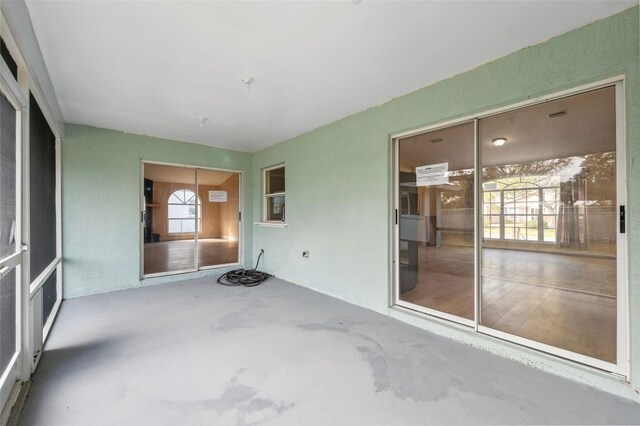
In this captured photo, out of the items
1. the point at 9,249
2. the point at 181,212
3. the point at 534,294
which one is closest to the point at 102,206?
the point at 9,249

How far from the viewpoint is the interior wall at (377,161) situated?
5.72 feet

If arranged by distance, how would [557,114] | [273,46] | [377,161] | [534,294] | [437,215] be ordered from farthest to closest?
[534,294] < [377,161] < [437,215] < [557,114] < [273,46]

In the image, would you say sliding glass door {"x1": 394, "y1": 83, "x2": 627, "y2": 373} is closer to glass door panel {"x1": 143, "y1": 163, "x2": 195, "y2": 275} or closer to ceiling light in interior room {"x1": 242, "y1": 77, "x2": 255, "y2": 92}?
ceiling light in interior room {"x1": 242, "y1": 77, "x2": 255, "y2": 92}

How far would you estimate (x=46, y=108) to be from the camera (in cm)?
270

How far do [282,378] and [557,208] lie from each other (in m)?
3.24

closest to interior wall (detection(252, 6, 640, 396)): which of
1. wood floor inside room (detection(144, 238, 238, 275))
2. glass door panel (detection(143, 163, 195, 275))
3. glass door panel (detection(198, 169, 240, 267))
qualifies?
glass door panel (detection(198, 169, 240, 267))

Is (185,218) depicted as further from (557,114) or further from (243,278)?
(557,114)

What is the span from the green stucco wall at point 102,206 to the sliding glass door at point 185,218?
1.91 metres

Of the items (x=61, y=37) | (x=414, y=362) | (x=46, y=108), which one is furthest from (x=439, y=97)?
(x=46, y=108)

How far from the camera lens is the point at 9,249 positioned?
5.66ft

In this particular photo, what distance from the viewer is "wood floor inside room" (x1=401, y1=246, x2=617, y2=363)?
245 cm

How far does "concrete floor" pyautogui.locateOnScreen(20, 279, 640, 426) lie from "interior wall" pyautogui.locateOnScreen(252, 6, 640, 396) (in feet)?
1.31

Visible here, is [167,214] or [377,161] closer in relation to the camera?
[377,161]

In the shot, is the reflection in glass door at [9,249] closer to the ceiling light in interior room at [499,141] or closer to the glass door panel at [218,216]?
the glass door panel at [218,216]
